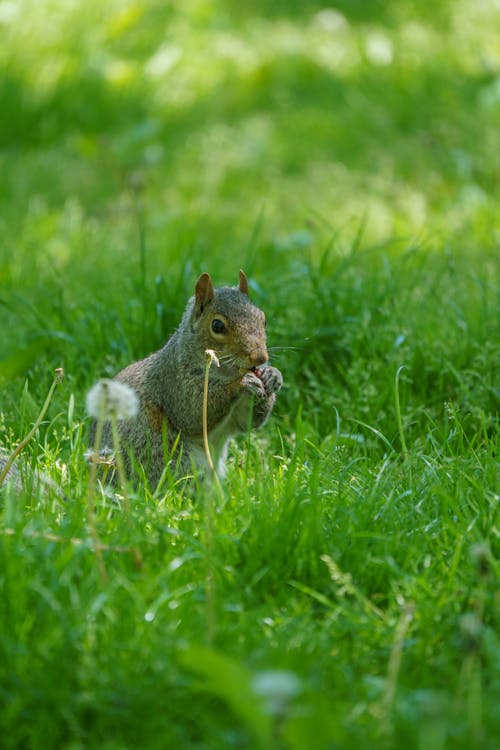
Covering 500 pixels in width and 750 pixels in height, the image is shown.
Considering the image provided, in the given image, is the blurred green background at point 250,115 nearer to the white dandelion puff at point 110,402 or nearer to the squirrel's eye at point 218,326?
the squirrel's eye at point 218,326

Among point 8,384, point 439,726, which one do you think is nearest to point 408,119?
point 8,384

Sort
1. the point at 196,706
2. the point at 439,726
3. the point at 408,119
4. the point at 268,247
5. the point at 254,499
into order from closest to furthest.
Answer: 1. the point at 439,726
2. the point at 196,706
3. the point at 254,499
4. the point at 268,247
5. the point at 408,119

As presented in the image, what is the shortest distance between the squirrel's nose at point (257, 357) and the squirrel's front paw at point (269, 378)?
0.09 metres

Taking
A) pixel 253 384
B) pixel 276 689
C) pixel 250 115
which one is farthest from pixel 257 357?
pixel 250 115

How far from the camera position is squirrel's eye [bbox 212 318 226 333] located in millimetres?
2965

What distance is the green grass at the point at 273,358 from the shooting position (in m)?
1.81

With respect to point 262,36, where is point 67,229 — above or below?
below

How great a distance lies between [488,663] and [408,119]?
15.2 feet

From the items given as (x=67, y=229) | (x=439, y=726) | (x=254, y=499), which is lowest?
(x=67, y=229)

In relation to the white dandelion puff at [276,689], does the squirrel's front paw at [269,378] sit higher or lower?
lower

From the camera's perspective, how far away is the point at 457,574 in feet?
7.16

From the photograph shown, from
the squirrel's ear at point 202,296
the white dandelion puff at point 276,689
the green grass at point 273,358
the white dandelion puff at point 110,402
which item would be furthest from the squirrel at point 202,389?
the white dandelion puff at point 276,689

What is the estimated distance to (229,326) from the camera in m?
2.95

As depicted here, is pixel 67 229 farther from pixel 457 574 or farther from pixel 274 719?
pixel 274 719
